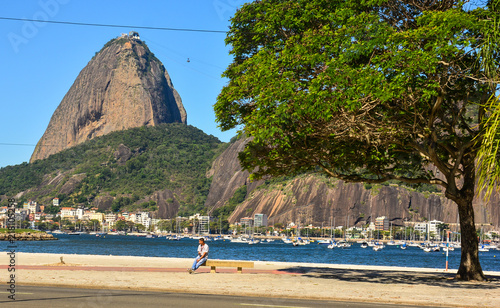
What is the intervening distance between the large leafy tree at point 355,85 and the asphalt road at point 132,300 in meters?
6.23

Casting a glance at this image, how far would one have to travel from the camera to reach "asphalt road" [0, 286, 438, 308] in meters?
13.9

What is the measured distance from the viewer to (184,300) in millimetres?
15461

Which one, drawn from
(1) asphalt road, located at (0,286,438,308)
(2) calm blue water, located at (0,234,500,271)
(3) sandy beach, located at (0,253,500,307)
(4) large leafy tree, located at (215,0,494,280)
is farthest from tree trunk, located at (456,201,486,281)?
(2) calm blue water, located at (0,234,500,271)

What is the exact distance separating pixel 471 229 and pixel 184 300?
14.3m

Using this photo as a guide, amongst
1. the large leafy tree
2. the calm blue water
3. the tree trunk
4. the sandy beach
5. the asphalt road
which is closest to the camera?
the asphalt road

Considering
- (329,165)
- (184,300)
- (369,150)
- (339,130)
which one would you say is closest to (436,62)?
(339,130)

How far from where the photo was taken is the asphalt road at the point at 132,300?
13903 mm

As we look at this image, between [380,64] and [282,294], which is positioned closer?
[282,294]

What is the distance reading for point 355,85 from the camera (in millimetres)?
18875

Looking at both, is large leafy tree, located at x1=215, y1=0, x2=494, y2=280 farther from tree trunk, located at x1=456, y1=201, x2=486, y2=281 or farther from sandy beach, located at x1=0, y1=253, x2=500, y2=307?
sandy beach, located at x1=0, y1=253, x2=500, y2=307

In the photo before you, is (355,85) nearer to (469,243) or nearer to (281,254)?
(469,243)

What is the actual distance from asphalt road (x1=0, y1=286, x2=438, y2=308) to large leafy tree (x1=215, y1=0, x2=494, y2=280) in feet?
20.4

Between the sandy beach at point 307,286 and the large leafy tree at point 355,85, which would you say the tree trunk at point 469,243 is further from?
the sandy beach at point 307,286

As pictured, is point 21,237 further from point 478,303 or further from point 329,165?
point 478,303
